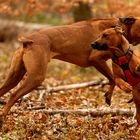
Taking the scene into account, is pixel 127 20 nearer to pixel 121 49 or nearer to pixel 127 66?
pixel 121 49

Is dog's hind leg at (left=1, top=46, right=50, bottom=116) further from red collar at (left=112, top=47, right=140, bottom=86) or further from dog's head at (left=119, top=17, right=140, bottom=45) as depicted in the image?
dog's head at (left=119, top=17, right=140, bottom=45)

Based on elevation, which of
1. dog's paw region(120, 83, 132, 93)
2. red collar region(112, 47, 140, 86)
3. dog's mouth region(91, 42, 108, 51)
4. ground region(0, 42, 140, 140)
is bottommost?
ground region(0, 42, 140, 140)

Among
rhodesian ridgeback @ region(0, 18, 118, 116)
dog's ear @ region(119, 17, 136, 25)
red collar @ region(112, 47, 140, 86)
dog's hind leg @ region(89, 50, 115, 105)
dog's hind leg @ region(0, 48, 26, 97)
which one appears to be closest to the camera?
red collar @ region(112, 47, 140, 86)

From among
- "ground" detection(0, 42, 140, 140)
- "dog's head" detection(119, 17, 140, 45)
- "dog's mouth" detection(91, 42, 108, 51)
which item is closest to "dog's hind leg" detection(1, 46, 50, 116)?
"ground" detection(0, 42, 140, 140)

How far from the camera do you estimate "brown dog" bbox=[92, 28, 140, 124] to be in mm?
7109

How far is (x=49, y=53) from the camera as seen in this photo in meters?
7.99

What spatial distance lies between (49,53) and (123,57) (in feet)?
4.67

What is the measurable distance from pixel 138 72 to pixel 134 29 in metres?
1.44

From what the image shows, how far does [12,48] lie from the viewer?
822 inches

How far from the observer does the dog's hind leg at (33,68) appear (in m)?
7.65

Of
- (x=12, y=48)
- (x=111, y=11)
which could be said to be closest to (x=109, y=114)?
(x=111, y=11)

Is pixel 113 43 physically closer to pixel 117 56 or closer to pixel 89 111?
pixel 117 56

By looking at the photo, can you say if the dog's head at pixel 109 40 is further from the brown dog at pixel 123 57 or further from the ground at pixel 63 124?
the ground at pixel 63 124

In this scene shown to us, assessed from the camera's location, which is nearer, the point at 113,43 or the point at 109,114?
the point at 113,43
